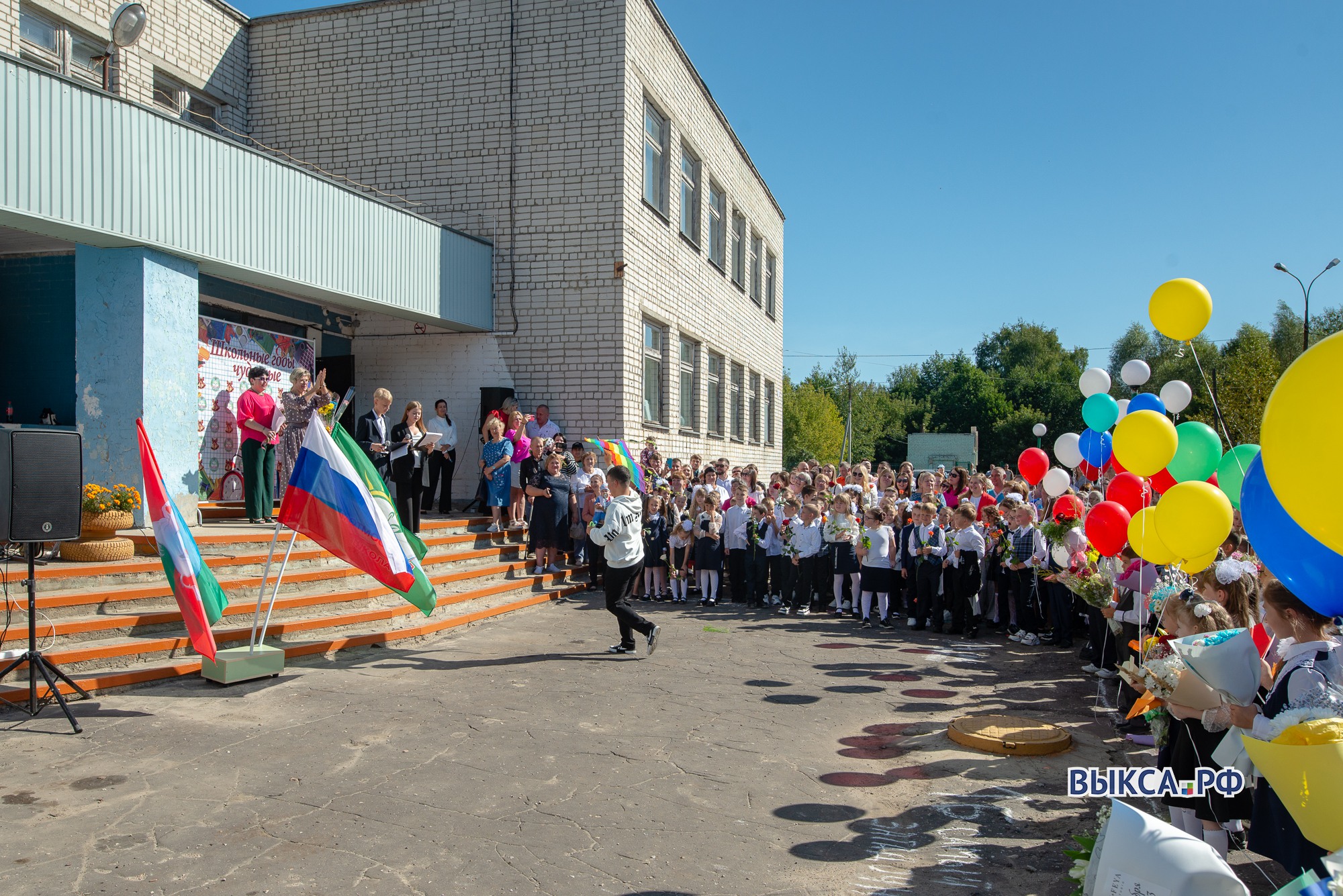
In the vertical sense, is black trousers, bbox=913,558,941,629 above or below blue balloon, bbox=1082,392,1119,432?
below

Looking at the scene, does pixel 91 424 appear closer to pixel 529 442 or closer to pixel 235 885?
pixel 529 442

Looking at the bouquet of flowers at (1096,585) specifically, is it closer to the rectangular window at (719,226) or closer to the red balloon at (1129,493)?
the red balloon at (1129,493)

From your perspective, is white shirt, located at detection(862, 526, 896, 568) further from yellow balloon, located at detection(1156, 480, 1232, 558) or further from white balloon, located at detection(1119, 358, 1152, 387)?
yellow balloon, located at detection(1156, 480, 1232, 558)

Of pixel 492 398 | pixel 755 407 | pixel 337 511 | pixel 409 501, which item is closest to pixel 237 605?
pixel 337 511

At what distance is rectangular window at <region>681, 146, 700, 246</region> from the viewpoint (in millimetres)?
18609

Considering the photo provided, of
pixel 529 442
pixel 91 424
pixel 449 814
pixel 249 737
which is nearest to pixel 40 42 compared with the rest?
pixel 91 424

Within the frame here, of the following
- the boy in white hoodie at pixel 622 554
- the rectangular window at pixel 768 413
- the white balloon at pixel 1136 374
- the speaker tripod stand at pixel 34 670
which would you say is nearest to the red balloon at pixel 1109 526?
the white balloon at pixel 1136 374

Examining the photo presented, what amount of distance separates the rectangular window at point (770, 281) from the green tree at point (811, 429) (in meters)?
23.7

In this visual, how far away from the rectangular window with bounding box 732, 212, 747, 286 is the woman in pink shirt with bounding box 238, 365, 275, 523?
577 inches

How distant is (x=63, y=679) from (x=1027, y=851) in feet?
→ 21.1

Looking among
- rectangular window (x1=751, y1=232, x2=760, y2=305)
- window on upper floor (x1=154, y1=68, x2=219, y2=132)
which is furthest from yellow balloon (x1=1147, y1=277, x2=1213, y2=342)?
rectangular window (x1=751, y1=232, x2=760, y2=305)

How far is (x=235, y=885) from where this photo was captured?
3.81 m

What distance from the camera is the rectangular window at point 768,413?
26.4m

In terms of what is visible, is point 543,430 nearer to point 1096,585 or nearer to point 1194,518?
point 1096,585
